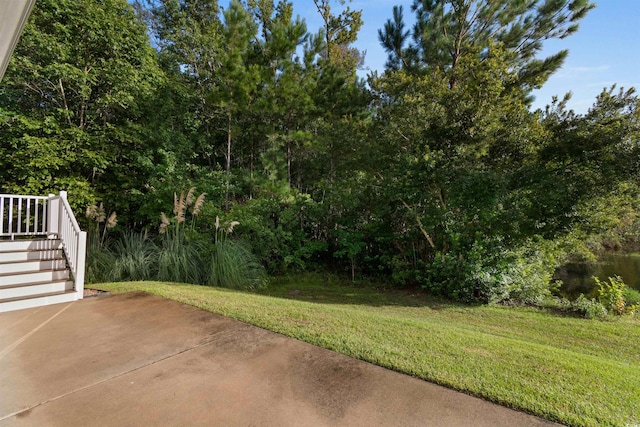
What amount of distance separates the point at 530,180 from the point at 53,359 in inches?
316

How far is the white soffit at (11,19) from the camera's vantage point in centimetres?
122

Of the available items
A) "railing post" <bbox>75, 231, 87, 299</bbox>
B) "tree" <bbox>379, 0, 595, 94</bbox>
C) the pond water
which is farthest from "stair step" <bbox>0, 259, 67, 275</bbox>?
the pond water

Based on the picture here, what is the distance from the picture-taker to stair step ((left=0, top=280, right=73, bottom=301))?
3984 mm

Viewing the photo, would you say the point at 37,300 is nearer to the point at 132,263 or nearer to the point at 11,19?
the point at 132,263

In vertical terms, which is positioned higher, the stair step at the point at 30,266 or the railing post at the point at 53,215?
the railing post at the point at 53,215

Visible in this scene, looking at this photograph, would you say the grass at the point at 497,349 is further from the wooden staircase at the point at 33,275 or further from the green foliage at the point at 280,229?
the green foliage at the point at 280,229

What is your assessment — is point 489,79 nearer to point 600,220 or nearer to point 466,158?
point 466,158

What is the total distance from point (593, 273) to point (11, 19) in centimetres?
1823

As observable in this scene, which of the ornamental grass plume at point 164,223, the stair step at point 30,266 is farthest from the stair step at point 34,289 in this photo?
the ornamental grass plume at point 164,223

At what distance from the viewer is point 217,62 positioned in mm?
9992

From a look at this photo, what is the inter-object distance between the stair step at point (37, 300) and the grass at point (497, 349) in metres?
0.60

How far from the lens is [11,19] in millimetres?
1313

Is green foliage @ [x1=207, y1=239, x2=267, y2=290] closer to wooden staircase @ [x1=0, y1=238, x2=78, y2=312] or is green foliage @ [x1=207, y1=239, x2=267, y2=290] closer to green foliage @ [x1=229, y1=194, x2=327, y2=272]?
green foliage @ [x1=229, y1=194, x2=327, y2=272]

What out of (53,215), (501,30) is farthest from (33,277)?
(501,30)
